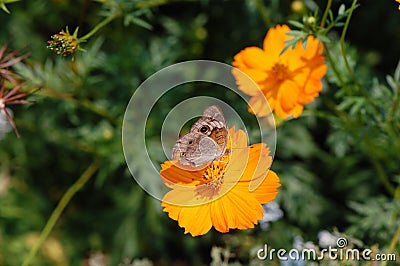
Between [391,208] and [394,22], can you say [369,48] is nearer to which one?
[394,22]

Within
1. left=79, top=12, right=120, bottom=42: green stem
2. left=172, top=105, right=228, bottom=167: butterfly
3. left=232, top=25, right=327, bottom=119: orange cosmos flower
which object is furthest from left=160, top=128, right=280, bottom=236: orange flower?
left=79, top=12, right=120, bottom=42: green stem

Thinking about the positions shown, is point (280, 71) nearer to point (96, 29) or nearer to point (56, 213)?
point (96, 29)

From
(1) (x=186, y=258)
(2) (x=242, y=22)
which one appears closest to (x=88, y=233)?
(1) (x=186, y=258)

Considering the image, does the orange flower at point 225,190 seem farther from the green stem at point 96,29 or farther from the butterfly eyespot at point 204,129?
the green stem at point 96,29

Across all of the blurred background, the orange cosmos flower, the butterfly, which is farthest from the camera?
the blurred background

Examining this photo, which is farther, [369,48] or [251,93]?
[369,48]

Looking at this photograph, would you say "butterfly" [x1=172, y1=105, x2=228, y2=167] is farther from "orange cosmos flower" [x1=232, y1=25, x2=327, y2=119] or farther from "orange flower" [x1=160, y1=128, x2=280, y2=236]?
"orange cosmos flower" [x1=232, y1=25, x2=327, y2=119]
